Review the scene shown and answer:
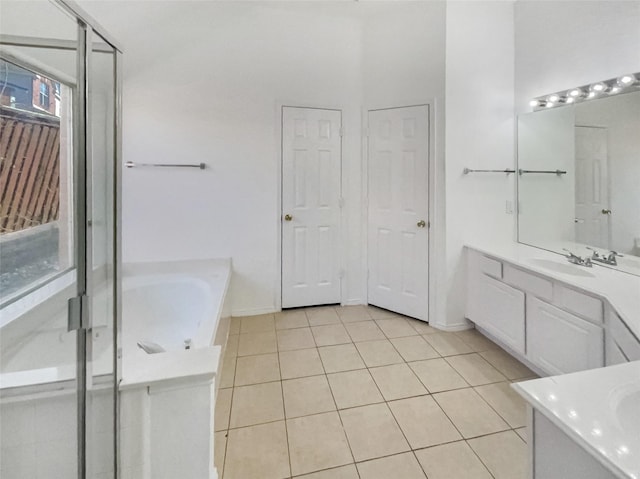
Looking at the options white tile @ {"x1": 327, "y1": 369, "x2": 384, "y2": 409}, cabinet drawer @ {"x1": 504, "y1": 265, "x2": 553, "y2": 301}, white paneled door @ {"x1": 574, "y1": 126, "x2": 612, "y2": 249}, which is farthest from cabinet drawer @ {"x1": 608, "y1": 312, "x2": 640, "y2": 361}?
white tile @ {"x1": 327, "y1": 369, "x2": 384, "y2": 409}

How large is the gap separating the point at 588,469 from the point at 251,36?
11.2 feet

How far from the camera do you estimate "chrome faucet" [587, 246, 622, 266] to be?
202 centimetres

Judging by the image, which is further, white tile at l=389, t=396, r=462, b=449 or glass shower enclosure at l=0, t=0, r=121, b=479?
white tile at l=389, t=396, r=462, b=449

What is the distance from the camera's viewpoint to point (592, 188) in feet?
7.12

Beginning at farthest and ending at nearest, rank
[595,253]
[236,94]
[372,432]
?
1. [236,94]
2. [595,253]
3. [372,432]

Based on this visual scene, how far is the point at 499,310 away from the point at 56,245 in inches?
101

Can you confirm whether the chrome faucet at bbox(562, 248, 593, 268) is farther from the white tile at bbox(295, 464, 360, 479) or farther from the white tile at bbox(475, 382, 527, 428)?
the white tile at bbox(295, 464, 360, 479)

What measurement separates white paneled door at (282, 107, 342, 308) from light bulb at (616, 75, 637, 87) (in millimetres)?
2015

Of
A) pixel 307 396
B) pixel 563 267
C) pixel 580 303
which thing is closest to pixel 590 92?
pixel 563 267

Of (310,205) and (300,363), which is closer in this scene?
(300,363)

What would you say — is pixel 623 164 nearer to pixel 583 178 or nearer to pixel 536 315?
pixel 583 178

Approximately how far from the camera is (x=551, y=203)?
2.52 metres

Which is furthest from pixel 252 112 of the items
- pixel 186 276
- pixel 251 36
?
pixel 186 276

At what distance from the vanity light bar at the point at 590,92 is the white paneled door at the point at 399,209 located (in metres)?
0.87
